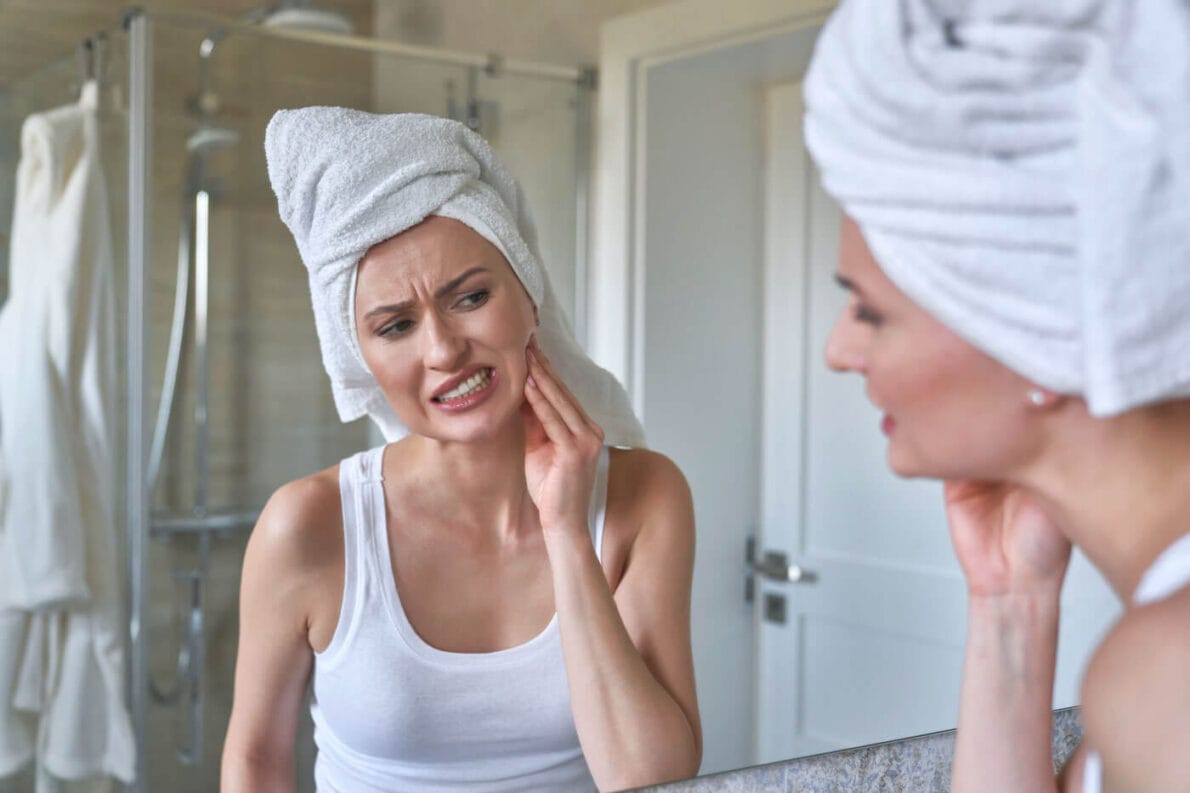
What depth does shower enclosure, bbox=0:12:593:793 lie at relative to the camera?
0.76 m

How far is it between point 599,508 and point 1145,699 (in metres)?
0.45

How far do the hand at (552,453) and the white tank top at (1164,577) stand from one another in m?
0.41

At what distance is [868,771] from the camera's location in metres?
0.99

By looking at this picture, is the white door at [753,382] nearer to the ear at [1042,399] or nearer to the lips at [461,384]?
the lips at [461,384]

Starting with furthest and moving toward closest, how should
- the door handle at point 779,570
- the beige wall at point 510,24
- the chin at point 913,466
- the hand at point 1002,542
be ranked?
1. the door handle at point 779,570
2. the beige wall at point 510,24
3. the hand at point 1002,542
4. the chin at point 913,466

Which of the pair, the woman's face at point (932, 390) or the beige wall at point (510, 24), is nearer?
the woman's face at point (932, 390)

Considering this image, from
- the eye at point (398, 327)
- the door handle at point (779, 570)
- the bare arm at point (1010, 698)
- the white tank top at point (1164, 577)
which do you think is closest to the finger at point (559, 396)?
the eye at point (398, 327)

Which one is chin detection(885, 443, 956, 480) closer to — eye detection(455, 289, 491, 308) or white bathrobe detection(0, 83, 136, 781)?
eye detection(455, 289, 491, 308)

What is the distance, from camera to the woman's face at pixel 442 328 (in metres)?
0.76

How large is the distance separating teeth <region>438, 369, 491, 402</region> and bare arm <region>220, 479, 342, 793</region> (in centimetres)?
12

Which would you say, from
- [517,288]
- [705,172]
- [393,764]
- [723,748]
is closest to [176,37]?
[517,288]

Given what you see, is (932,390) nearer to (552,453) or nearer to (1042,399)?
(1042,399)

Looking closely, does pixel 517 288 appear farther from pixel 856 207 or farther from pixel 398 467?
pixel 856 207

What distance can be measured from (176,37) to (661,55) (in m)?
0.39
